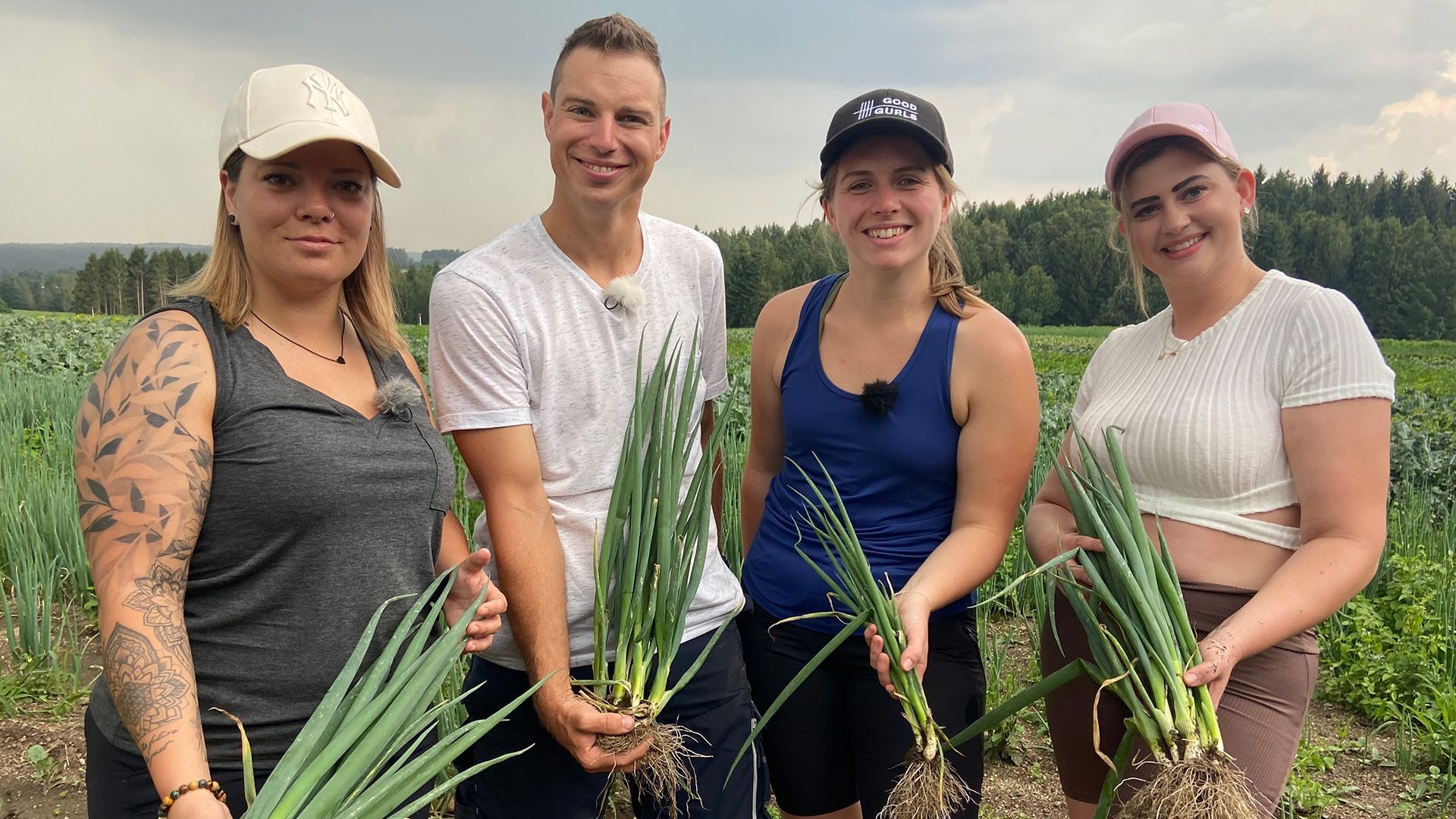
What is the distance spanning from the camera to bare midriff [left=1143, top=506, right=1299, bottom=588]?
160 cm

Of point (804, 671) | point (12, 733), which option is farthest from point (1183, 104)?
point (12, 733)

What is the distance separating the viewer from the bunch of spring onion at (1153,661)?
1400mm

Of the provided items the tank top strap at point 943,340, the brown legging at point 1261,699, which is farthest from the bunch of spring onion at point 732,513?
the brown legging at point 1261,699

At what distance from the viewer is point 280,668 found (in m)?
1.39

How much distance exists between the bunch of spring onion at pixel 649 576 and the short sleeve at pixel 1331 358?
1.03 meters

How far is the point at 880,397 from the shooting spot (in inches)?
71.1

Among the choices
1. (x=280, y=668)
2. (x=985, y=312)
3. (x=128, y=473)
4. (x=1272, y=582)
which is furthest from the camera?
(x=985, y=312)

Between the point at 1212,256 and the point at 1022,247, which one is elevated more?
the point at 1022,247

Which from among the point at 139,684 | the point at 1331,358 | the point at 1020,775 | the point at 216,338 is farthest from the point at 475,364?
the point at 1020,775

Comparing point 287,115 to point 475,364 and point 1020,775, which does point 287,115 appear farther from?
point 1020,775

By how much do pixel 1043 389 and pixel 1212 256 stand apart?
27.5ft

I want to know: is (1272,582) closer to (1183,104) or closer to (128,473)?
(1183,104)

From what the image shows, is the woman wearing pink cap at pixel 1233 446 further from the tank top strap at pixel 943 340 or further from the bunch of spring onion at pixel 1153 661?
the tank top strap at pixel 943 340

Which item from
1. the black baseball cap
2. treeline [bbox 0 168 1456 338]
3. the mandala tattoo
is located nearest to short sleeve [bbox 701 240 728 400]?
the black baseball cap
